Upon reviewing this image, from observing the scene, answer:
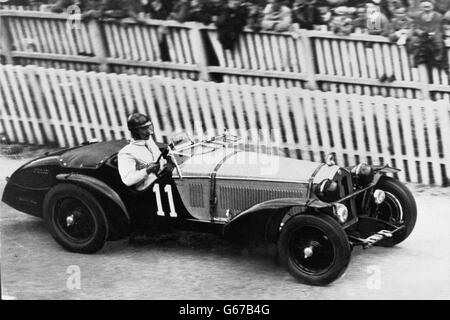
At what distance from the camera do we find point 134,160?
23.5 feet

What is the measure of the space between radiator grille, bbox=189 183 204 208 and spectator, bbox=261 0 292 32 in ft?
12.9

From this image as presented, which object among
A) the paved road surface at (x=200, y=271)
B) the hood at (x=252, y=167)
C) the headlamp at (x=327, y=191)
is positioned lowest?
the paved road surface at (x=200, y=271)

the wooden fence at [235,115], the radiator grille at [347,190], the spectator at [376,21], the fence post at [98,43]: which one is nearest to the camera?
the radiator grille at [347,190]

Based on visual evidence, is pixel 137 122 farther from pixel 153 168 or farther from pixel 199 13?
pixel 199 13

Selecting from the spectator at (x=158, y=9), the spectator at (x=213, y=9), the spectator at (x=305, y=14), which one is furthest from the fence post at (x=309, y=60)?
the spectator at (x=158, y=9)

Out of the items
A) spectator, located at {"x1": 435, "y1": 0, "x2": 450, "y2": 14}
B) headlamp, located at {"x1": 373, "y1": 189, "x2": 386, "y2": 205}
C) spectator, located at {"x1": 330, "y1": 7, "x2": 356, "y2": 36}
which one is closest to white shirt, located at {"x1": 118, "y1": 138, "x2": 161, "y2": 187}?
headlamp, located at {"x1": 373, "y1": 189, "x2": 386, "y2": 205}

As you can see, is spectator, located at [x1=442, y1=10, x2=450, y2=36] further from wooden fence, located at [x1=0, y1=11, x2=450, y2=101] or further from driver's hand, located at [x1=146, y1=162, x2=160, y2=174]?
driver's hand, located at [x1=146, y1=162, x2=160, y2=174]

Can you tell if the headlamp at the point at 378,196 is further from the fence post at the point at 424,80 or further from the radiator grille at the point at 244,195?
the fence post at the point at 424,80

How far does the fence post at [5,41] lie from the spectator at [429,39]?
5.97m

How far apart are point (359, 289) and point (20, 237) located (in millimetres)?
3411

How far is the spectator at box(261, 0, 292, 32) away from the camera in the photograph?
10.2 meters

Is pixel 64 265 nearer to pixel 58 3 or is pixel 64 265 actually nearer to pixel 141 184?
pixel 141 184

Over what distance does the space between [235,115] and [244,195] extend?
2.96 m

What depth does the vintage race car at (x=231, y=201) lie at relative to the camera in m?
6.41
